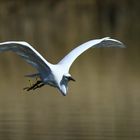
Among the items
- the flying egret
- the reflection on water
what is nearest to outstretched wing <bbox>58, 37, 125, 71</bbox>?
the flying egret

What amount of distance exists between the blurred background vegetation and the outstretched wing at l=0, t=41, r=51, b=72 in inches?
67.3

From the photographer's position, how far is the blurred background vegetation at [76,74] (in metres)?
14.1

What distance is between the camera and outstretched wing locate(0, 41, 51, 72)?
1126cm

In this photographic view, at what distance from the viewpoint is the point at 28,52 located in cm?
1153

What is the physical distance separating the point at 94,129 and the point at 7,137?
123 cm

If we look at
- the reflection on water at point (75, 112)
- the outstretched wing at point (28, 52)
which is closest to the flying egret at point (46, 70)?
the outstretched wing at point (28, 52)

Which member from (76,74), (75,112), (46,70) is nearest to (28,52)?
(46,70)

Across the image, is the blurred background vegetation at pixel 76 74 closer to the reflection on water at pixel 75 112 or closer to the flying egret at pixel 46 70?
the reflection on water at pixel 75 112

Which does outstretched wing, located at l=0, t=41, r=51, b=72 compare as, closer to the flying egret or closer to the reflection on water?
the flying egret

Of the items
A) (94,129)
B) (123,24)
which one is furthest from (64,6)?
(94,129)

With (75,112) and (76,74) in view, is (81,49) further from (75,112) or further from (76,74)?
(76,74)

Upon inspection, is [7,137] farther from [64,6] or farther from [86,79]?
[64,6]

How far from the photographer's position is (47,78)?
11.7 metres

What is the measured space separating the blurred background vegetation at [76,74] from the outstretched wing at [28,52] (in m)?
1.71
